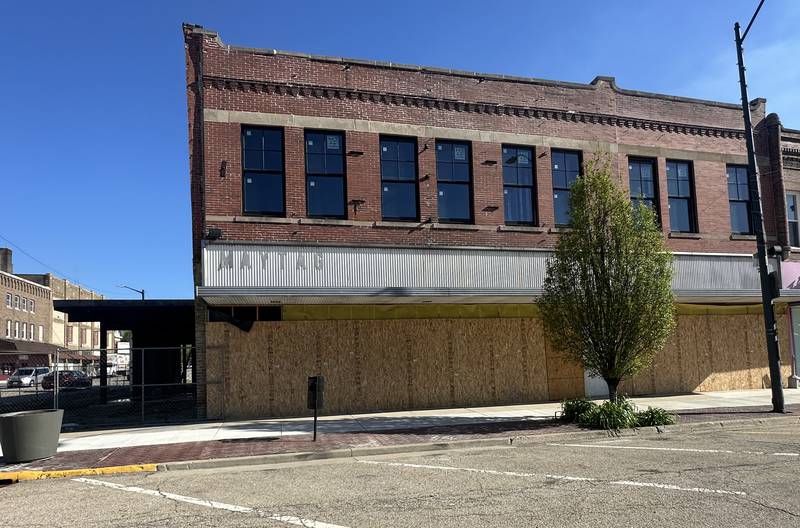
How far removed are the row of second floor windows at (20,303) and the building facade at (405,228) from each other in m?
50.2

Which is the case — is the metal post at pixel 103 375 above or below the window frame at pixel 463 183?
below

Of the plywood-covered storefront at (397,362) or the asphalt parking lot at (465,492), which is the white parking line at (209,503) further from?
the plywood-covered storefront at (397,362)

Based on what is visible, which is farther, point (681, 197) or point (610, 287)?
point (681, 197)

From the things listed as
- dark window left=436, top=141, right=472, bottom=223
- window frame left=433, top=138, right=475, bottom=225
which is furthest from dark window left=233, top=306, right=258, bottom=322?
dark window left=436, top=141, right=472, bottom=223

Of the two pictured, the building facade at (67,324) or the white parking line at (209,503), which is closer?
the white parking line at (209,503)

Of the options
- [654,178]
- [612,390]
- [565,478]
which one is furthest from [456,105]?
[565,478]

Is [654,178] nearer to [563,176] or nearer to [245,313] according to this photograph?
[563,176]

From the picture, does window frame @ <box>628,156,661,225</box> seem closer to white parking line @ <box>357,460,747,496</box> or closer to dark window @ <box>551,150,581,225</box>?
dark window @ <box>551,150,581,225</box>

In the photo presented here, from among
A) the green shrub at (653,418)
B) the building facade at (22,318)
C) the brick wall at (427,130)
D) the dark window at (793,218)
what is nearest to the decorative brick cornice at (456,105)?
the brick wall at (427,130)

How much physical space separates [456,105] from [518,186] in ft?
9.53

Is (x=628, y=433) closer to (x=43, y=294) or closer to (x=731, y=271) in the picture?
(x=731, y=271)

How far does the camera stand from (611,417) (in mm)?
12461

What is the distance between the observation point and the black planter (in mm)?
10367

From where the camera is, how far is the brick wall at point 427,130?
1546cm
